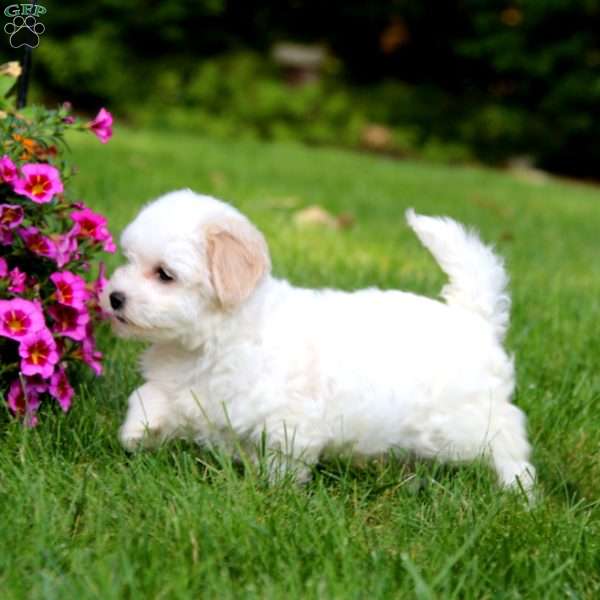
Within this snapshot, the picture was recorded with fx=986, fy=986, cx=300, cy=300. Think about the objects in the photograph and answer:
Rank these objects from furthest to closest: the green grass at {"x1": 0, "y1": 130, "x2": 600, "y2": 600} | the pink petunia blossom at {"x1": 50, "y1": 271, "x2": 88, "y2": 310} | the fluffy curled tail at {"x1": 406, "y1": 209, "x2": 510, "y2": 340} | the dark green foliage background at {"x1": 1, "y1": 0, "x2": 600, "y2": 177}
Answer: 1. the dark green foliage background at {"x1": 1, "y1": 0, "x2": 600, "y2": 177}
2. the fluffy curled tail at {"x1": 406, "y1": 209, "x2": 510, "y2": 340}
3. the pink petunia blossom at {"x1": 50, "y1": 271, "x2": 88, "y2": 310}
4. the green grass at {"x1": 0, "y1": 130, "x2": 600, "y2": 600}

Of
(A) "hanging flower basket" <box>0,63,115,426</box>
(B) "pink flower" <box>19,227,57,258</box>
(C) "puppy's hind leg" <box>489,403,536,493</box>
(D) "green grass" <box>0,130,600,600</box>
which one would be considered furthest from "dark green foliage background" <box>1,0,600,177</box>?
(C) "puppy's hind leg" <box>489,403,536,493</box>

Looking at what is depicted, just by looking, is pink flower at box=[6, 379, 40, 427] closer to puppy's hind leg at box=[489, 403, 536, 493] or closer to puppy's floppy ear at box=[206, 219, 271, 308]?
puppy's floppy ear at box=[206, 219, 271, 308]

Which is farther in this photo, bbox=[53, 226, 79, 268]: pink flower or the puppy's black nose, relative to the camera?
bbox=[53, 226, 79, 268]: pink flower

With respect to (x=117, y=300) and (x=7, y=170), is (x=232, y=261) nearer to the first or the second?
(x=117, y=300)

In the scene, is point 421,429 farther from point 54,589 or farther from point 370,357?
point 54,589

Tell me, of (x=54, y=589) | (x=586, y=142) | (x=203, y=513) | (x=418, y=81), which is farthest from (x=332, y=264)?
(x=418, y=81)

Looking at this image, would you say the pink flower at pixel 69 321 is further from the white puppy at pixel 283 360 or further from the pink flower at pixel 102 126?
the pink flower at pixel 102 126

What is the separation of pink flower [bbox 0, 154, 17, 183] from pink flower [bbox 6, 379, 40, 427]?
0.55 m

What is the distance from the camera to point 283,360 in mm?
2555

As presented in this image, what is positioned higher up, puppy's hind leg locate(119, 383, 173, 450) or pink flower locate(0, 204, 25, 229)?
pink flower locate(0, 204, 25, 229)

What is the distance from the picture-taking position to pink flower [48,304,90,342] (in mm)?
2719

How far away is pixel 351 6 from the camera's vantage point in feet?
53.0

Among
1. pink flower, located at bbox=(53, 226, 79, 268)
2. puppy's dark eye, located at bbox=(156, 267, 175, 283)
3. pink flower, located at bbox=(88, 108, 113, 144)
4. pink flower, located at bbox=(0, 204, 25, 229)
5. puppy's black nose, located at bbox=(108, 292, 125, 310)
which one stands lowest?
puppy's black nose, located at bbox=(108, 292, 125, 310)

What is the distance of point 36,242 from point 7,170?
23 centimetres
